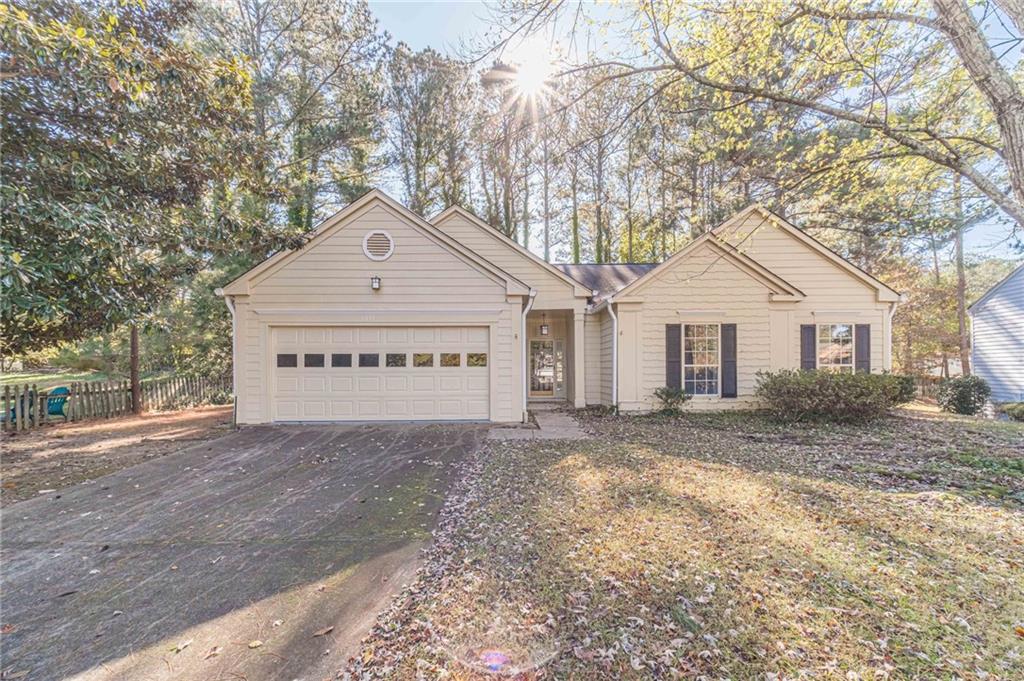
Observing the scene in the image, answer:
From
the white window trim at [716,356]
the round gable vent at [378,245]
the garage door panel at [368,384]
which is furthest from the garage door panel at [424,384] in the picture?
the white window trim at [716,356]

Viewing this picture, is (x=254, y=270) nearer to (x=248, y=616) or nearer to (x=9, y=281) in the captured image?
(x=9, y=281)

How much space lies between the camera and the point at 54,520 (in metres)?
4.53

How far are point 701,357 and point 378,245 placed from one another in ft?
28.3

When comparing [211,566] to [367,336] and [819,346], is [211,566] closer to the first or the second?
[367,336]

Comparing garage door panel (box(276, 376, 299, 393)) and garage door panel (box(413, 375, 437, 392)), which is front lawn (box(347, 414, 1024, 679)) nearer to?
garage door panel (box(413, 375, 437, 392))

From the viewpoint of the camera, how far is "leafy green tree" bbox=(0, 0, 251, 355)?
5.17m

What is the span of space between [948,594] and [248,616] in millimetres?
4840

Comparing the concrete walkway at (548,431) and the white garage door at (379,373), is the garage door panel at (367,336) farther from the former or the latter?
the concrete walkway at (548,431)

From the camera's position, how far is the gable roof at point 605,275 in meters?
13.6

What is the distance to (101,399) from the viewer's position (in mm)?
11562

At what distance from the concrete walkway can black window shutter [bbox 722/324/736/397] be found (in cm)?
416

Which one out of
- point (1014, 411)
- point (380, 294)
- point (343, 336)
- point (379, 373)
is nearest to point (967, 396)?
point (1014, 411)

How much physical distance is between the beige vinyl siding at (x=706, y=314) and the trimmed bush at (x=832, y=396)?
111 centimetres

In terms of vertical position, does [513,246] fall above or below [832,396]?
above
